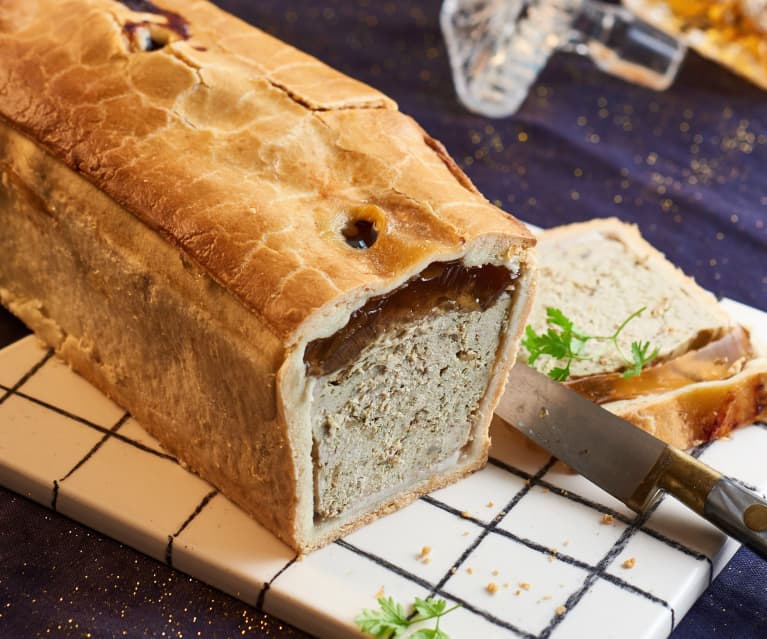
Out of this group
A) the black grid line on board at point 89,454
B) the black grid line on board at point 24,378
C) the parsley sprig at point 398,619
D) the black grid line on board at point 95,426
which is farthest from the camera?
the black grid line on board at point 24,378

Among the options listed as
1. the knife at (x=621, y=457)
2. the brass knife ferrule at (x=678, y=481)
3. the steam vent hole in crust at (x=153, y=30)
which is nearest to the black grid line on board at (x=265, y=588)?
the knife at (x=621, y=457)

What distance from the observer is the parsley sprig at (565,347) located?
323 centimetres

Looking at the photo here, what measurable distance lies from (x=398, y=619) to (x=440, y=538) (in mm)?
343

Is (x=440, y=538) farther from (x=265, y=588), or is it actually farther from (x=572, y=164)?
(x=572, y=164)

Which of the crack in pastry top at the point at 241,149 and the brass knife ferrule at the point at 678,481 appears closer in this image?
the crack in pastry top at the point at 241,149

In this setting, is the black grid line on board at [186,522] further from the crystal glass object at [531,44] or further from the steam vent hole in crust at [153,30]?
the crystal glass object at [531,44]

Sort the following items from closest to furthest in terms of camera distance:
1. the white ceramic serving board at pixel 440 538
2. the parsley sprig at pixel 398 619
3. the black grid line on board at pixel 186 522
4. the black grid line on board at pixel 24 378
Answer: the parsley sprig at pixel 398 619 → the white ceramic serving board at pixel 440 538 → the black grid line on board at pixel 186 522 → the black grid line on board at pixel 24 378

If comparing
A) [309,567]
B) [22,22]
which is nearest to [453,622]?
[309,567]

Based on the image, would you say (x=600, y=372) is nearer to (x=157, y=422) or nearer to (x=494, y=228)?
(x=494, y=228)

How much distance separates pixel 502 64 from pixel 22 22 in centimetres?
243

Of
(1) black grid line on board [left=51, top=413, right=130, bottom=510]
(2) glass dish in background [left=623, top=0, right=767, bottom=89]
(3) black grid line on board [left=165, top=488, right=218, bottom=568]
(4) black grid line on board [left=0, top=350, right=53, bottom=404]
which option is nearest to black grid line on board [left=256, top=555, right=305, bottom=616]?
(3) black grid line on board [left=165, top=488, right=218, bottom=568]

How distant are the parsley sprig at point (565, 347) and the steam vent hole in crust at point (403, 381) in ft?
0.89

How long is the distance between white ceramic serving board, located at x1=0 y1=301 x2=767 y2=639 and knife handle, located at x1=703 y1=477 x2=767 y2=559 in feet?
0.37

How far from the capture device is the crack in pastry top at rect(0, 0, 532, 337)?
264cm
